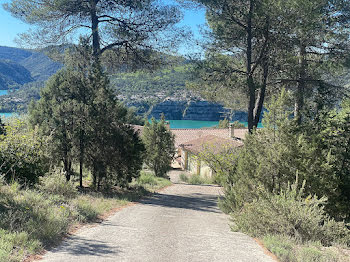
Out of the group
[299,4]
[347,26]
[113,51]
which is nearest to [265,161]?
[299,4]

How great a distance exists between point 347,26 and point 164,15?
881 cm

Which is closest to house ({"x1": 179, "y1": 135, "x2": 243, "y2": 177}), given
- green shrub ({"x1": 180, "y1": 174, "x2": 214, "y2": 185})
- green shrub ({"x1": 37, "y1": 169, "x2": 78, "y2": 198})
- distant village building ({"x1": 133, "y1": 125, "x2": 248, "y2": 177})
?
distant village building ({"x1": 133, "y1": 125, "x2": 248, "y2": 177})

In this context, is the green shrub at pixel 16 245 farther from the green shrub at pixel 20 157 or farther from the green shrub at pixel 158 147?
the green shrub at pixel 158 147

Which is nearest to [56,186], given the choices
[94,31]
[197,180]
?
[94,31]

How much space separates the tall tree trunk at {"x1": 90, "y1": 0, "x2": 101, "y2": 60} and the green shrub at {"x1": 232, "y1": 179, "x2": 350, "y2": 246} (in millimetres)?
11041

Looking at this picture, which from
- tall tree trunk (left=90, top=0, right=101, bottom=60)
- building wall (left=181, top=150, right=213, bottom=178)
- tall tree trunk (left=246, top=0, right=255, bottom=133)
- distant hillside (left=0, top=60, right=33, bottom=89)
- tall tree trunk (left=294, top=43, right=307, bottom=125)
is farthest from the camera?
distant hillside (left=0, top=60, right=33, bottom=89)

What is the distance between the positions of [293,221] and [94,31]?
13.1m

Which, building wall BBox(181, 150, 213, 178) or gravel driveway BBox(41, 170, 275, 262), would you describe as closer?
gravel driveway BBox(41, 170, 275, 262)

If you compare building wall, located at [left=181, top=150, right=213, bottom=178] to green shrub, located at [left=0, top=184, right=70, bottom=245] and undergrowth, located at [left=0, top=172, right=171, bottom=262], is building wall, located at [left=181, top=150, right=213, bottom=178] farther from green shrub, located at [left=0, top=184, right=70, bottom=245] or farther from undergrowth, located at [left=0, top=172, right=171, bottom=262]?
green shrub, located at [left=0, top=184, right=70, bottom=245]

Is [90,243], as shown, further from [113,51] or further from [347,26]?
[347,26]

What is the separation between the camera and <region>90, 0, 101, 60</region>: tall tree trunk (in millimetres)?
16406

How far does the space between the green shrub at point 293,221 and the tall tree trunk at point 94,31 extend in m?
11.0

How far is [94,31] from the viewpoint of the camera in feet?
54.7

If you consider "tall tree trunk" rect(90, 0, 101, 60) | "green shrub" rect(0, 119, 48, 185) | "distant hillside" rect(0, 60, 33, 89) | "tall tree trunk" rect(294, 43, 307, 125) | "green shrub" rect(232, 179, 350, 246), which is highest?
"distant hillside" rect(0, 60, 33, 89)
